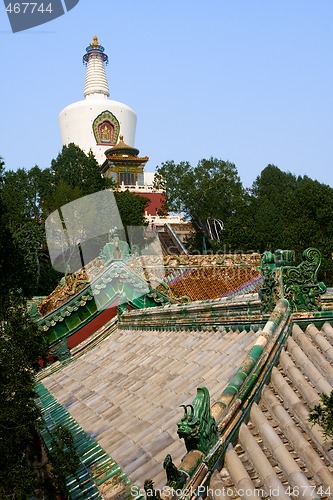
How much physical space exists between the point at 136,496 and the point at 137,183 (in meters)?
45.6

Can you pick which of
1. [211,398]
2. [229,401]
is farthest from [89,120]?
[229,401]

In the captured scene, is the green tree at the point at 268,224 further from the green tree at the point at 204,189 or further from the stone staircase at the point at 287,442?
the stone staircase at the point at 287,442

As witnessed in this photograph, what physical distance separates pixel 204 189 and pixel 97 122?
773 inches

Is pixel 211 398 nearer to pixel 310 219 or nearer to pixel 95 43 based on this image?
pixel 310 219

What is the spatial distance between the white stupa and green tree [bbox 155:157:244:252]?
14955mm

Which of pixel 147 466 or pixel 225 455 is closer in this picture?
pixel 225 455

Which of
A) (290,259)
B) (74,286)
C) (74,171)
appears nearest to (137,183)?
(74,171)

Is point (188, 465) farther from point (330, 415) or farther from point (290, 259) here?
point (290, 259)

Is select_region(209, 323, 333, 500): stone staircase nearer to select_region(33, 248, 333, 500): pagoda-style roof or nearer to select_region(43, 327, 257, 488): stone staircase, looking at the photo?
select_region(33, 248, 333, 500): pagoda-style roof

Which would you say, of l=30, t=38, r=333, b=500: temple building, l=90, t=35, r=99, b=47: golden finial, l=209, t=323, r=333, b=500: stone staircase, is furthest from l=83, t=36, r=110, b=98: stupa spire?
l=209, t=323, r=333, b=500: stone staircase

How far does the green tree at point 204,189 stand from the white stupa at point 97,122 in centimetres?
1496

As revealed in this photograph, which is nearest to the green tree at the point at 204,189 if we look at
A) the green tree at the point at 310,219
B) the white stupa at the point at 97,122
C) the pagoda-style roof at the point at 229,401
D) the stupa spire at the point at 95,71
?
the green tree at the point at 310,219

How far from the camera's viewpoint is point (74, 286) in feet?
43.4

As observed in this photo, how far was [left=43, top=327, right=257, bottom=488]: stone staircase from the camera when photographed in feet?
14.6
